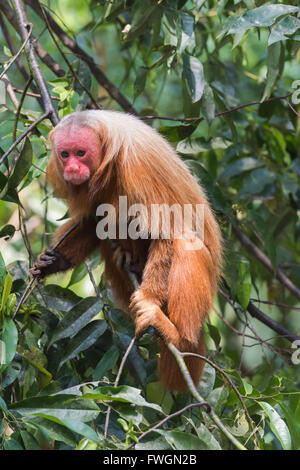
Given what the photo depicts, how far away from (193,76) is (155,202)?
0.75m

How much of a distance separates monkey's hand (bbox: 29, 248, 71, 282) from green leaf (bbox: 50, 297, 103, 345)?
39 cm

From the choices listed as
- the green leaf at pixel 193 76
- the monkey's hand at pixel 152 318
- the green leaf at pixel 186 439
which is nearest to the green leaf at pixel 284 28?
the green leaf at pixel 193 76

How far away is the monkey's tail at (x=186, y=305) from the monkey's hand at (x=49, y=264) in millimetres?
745

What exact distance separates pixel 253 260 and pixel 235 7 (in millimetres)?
1872

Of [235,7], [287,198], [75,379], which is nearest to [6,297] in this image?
[75,379]

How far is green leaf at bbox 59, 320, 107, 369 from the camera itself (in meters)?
3.09

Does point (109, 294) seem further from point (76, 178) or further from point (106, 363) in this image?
point (76, 178)

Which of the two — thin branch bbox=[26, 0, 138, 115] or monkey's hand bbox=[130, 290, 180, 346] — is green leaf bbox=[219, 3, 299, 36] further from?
thin branch bbox=[26, 0, 138, 115]

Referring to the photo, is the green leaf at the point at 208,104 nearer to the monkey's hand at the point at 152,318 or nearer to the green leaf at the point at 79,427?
the monkey's hand at the point at 152,318

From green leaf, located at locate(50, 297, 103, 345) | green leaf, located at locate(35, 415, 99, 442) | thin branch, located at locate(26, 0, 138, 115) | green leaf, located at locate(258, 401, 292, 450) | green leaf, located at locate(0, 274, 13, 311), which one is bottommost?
green leaf, located at locate(258, 401, 292, 450)

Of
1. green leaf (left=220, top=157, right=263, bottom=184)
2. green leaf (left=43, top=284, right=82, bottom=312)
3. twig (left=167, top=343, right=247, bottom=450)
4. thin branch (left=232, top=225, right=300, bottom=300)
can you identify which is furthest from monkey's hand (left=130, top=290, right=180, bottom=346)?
green leaf (left=220, top=157, right=263, bottom=184)

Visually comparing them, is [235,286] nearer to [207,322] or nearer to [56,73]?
[207,322]

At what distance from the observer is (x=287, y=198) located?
16.6ft

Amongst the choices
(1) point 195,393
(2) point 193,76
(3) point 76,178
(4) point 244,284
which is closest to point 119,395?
(1) point 195,393
